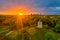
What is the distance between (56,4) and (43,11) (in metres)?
0.15

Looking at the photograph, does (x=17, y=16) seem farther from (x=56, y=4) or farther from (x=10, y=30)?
(x=56, y=4)

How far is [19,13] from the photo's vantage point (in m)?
1.32

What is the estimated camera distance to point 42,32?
4.31 ft

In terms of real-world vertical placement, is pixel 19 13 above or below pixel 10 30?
above

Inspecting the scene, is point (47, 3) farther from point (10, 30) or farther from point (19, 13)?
point (10, 30)

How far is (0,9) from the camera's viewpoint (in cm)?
131

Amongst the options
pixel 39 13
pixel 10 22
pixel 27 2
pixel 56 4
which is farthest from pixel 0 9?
pixel 56 4

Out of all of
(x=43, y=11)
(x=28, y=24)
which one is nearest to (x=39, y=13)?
(x=43, y=11)

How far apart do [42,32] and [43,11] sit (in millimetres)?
217

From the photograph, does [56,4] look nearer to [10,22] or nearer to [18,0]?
[18,0]

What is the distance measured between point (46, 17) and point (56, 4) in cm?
17

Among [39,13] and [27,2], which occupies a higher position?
[27,2]

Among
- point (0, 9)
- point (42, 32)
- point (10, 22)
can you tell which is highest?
point (0, 9)

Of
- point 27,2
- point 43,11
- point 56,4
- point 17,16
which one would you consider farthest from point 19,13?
point 56,4
